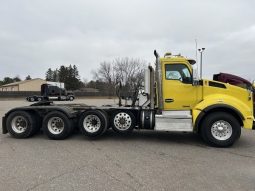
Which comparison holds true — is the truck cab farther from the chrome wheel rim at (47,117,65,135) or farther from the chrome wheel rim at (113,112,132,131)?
the chrome wheel rim at (47,117,65,135)

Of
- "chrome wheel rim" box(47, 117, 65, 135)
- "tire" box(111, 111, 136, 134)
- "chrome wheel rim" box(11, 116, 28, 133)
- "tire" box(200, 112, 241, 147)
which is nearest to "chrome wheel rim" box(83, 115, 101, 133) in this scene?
"tire" box(111, 111, 136, 134)

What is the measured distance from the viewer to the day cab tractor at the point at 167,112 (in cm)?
848

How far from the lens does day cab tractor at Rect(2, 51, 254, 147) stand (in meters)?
8.48

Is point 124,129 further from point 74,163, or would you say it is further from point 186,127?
point 74,163

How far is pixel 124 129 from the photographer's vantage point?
9.24 metres

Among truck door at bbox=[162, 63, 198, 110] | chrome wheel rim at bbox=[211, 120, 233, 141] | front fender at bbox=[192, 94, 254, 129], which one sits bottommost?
chrome wheel rim at bbox=[211, 120, 233, 141]

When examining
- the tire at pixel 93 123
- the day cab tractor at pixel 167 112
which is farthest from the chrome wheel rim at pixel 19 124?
the tire at pixel 93 123

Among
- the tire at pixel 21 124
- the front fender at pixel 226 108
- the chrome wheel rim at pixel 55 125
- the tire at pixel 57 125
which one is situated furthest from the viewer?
the tire at pixel 21 124

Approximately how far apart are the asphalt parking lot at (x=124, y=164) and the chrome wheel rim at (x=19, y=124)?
427 millimetres

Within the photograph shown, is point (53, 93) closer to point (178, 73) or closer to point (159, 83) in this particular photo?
point (159, 83)

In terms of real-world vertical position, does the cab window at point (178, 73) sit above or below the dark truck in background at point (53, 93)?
above

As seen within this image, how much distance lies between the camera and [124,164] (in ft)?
21.1

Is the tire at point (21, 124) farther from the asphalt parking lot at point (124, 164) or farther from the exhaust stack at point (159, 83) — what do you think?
the exhaust stack at point (159, 83)

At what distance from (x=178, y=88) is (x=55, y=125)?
4075 mm
